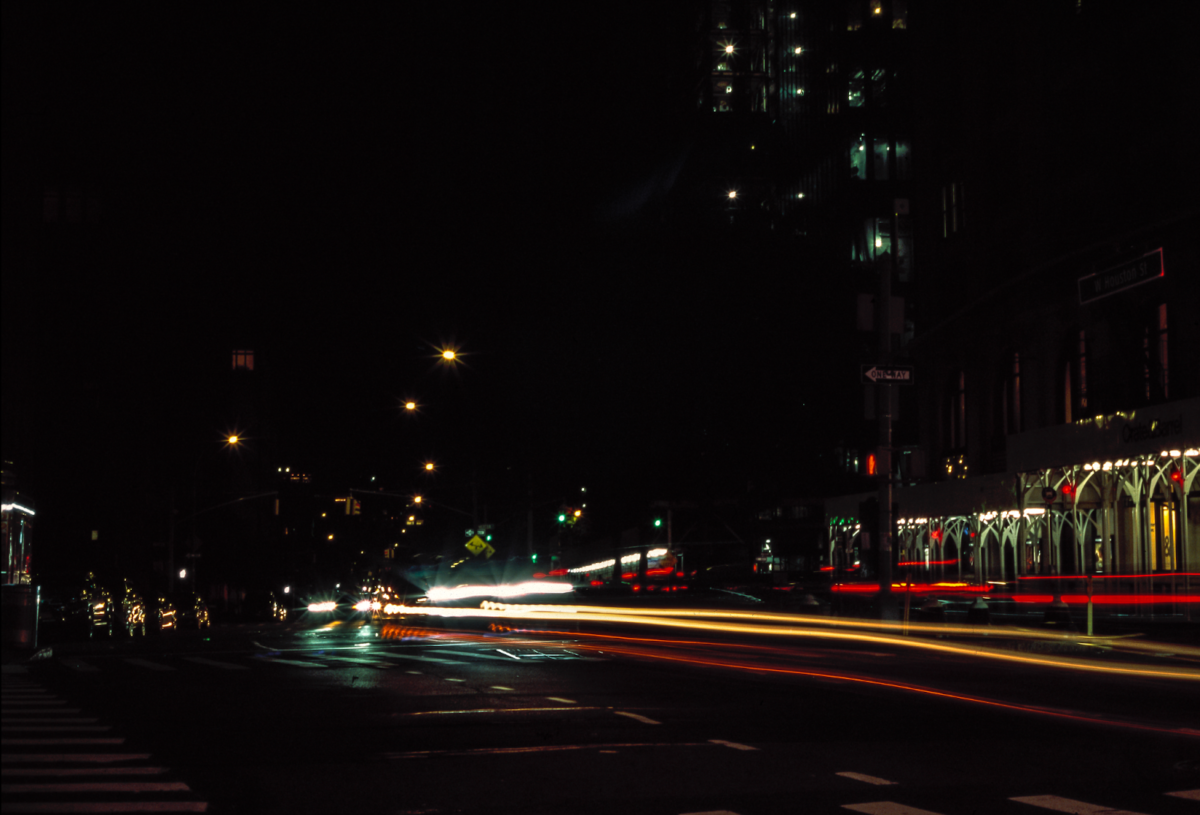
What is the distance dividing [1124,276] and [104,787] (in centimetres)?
1764

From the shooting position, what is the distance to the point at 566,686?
14.0 meters

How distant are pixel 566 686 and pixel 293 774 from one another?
20.1 feet

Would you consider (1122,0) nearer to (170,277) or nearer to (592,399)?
(592,399)

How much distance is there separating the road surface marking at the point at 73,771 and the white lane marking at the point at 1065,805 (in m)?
5.62

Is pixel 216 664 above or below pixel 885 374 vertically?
below

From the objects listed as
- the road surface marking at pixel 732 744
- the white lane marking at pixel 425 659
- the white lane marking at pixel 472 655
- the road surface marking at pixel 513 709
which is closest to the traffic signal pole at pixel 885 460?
the white lane marking at pixel 472 655

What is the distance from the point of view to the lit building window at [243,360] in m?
89.8

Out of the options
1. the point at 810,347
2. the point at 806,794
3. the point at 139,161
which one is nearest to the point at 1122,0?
the point at 810,347

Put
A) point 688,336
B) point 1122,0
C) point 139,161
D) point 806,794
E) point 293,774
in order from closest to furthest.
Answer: point 806,794 → point 293,774 → point 1122,0 → point 688,336 → point 139,161

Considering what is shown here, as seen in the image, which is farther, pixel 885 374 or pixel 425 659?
pixel 885 374

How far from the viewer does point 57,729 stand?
9430 millimetres

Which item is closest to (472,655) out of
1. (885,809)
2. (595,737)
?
(595,737)

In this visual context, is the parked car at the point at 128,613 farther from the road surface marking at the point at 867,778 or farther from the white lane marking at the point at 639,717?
the road surface marking at the point at 867,778

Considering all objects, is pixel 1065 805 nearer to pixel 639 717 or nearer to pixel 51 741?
pixel 639 717
